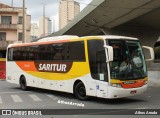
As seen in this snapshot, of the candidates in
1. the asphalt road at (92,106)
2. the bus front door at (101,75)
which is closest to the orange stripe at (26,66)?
the asphalt road at (92,106)

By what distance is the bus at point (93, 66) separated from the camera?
15.3 meters

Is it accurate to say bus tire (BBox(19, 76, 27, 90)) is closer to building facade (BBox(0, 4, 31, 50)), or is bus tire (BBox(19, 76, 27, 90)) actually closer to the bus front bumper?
the bus front bumper

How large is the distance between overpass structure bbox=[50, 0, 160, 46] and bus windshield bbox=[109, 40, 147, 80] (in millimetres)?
14603

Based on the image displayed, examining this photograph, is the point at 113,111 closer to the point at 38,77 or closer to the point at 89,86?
the point at 89,86

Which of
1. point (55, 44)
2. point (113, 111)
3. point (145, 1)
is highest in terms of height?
point (145, 1)

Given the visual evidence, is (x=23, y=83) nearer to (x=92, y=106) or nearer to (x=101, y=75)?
(x=101, y=75)

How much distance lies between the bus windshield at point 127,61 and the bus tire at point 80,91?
201 cm

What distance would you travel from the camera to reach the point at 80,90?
669 inches

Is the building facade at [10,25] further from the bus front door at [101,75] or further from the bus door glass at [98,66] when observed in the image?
the bus front door at [101,75]

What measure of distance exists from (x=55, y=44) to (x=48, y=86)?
2276mm

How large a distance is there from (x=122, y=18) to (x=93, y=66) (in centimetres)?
2450

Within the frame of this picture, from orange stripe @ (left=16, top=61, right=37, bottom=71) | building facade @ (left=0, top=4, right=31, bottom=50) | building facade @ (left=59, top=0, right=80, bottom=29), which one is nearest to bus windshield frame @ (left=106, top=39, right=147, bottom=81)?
orange stripe @ (left=16, top=61, right=37, bottom=71)

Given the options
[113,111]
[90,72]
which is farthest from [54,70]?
[113,111]

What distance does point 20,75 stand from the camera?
23.0 metres
